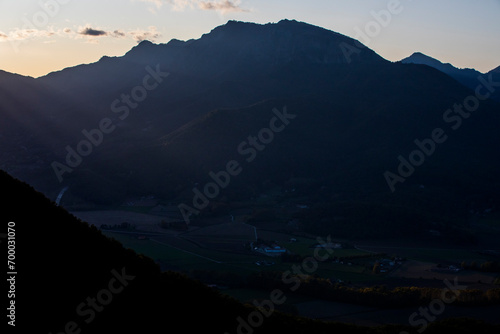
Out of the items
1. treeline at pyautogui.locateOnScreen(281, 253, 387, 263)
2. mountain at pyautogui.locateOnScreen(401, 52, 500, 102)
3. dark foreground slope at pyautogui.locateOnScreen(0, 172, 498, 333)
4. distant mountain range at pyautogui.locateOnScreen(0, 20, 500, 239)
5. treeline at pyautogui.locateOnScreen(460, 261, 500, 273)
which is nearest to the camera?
dark foreground slope at pyautogui.locateOnScreen(0, 172, 498, 333)

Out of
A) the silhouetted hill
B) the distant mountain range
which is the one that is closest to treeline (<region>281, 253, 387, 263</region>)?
the distant mountain range

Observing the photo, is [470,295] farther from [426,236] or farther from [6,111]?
[6,111]

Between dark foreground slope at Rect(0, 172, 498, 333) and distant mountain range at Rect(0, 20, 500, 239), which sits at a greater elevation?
distant mountain range at Rect(0, 20, 500, 239)

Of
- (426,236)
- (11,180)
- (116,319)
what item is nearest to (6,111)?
(426,236)

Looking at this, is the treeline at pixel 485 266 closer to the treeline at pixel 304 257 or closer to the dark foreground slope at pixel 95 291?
the treeline at pixel 304 257

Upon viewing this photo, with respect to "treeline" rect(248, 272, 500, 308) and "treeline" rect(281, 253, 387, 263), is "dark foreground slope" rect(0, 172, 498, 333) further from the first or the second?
"treeline" rect(281, 253, 387, 263)

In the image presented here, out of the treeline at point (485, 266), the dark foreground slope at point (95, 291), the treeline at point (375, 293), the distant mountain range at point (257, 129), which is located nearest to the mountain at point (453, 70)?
the distant mountain range at point (257, 129)
